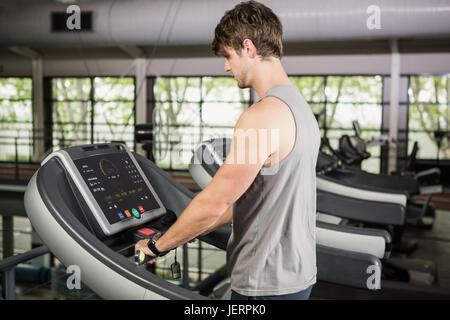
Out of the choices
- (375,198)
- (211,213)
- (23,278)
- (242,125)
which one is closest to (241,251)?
(211,213)

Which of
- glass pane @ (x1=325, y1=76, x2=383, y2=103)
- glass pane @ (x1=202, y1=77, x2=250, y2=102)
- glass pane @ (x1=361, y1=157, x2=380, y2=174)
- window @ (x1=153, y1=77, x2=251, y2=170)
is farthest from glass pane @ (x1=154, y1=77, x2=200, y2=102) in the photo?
glass pane @ (x1=361, y1=157, x2=380, y2=174)

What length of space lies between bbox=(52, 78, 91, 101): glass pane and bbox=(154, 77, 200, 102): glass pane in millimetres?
1442

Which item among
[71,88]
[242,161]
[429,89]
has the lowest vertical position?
[242,161]

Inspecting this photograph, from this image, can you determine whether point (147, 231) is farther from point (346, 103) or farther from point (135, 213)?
point (346, 103)

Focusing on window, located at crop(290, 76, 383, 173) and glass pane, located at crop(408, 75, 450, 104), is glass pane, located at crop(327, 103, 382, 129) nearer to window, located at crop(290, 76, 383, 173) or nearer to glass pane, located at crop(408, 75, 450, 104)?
window, located at crop(290, 76, 383, 173)

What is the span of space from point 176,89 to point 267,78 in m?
8.84

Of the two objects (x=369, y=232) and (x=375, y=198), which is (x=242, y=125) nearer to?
(x=369, y=232)

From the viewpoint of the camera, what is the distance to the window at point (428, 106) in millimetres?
8523

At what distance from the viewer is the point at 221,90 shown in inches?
373

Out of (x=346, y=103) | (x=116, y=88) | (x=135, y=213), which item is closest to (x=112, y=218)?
(x=135, y=213)

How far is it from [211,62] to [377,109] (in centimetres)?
309

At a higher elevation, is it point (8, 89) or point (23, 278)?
point (8, 89)

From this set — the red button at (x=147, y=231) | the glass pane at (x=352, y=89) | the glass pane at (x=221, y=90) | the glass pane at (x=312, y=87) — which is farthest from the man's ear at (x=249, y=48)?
the glass pane at (x=221, y=90)
